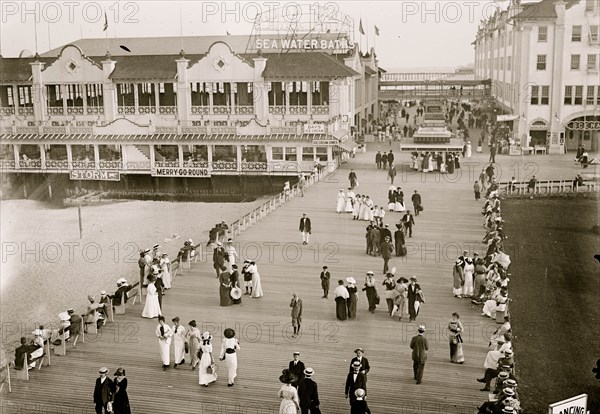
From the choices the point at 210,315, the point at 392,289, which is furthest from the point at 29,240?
the point at 392,289

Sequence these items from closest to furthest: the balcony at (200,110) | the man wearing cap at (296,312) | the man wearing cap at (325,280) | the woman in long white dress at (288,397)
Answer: the woman in long white dress at (288,397), the man wearing cap at (296,312), the man wearing cap at (325,280), the balcony at (200,110)

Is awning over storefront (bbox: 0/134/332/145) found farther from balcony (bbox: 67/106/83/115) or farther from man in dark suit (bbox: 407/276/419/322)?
man in dark suit (bbox: 407/276/419/322)

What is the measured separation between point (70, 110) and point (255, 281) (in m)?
37.1

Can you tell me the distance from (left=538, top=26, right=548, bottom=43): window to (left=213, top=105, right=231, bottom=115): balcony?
2407 cm

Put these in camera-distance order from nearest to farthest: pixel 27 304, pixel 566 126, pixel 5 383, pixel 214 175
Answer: pixel 5 383, pixel 27 304, pixel 214 175, pixel 566 126

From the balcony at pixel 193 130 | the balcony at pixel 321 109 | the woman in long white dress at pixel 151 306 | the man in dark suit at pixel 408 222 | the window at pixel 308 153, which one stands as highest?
the balcony at pixel 321 109

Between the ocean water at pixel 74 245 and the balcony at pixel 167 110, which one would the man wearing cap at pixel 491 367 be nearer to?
the ocean water at pixel 74 245

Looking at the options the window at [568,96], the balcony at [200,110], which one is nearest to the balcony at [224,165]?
the balcony at [200,110]

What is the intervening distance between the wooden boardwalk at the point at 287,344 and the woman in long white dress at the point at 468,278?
350 millimetres

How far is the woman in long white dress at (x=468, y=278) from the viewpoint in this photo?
22.9m

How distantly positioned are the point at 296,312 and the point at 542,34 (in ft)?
142

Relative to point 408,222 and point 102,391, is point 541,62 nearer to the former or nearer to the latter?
point 408,222

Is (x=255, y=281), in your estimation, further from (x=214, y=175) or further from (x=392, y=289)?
(x=214, y=175)

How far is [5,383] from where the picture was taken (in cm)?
1747
